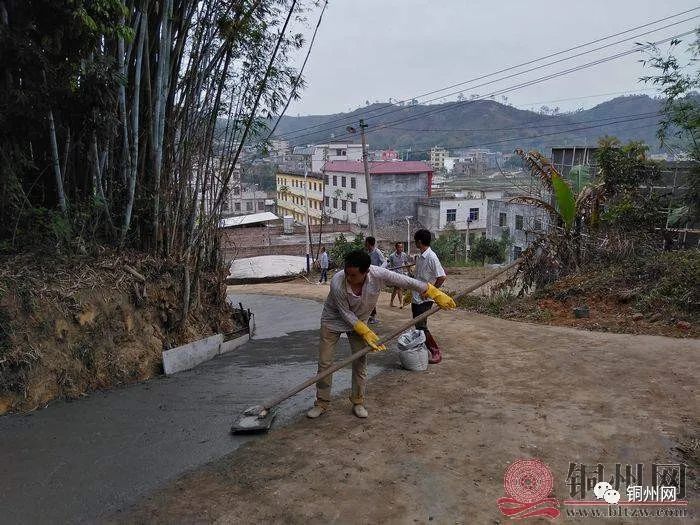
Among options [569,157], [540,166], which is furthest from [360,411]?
[569,157]

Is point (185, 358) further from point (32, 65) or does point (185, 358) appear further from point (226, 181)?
point (32, 65)

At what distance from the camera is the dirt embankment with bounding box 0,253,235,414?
402 centimetres

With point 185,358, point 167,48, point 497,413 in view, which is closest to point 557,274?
point 497,413

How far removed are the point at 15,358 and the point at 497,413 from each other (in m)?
3.89

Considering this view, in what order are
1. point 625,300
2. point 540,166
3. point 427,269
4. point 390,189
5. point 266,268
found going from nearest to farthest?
point 427,269 < point 625,300 < point 540,166 < point 266,268 < point 390,189

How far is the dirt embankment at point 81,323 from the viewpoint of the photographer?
158 inches

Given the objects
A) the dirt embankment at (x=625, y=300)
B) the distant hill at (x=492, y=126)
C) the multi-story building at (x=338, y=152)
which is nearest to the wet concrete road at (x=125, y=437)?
the dirt embankment at (x=625, y=300)

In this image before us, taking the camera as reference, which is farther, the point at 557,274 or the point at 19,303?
the point at 557,274

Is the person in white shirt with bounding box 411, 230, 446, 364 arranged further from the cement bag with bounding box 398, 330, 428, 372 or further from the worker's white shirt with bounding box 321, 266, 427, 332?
the worker's white shirt with bounding box 321, 266, 427, 332

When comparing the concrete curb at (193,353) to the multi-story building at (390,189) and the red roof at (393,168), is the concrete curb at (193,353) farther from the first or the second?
the red roof at (393,168)

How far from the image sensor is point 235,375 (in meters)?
5.18

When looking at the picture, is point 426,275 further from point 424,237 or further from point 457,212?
point 457,212

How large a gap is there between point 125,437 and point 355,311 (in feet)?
6.41

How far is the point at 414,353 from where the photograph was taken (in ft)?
16.6
